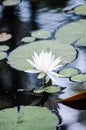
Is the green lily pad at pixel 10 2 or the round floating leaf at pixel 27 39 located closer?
the round floating leaf at pixel 27 39

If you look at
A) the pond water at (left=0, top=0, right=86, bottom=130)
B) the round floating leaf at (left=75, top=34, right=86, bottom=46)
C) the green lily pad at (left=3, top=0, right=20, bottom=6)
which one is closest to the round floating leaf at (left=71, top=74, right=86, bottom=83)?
the pond water at (left=0, top=0, right=86, bottom=130)

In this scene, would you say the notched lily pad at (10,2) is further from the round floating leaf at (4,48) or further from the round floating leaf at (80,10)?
the round floating leaf at (4,48)

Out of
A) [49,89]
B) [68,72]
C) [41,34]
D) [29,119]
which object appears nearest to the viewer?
[29,119]

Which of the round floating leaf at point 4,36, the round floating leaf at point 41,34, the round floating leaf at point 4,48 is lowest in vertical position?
the round floating leaf at point 4,36

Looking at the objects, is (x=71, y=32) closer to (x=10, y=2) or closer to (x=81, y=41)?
(x=81, y=41)

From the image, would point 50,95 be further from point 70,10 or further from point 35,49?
point 70,10

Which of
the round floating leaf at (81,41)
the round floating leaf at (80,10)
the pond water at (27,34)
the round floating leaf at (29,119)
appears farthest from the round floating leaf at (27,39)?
the round floating leaf at (29,119)

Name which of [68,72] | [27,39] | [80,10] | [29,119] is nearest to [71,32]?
[27,39]
